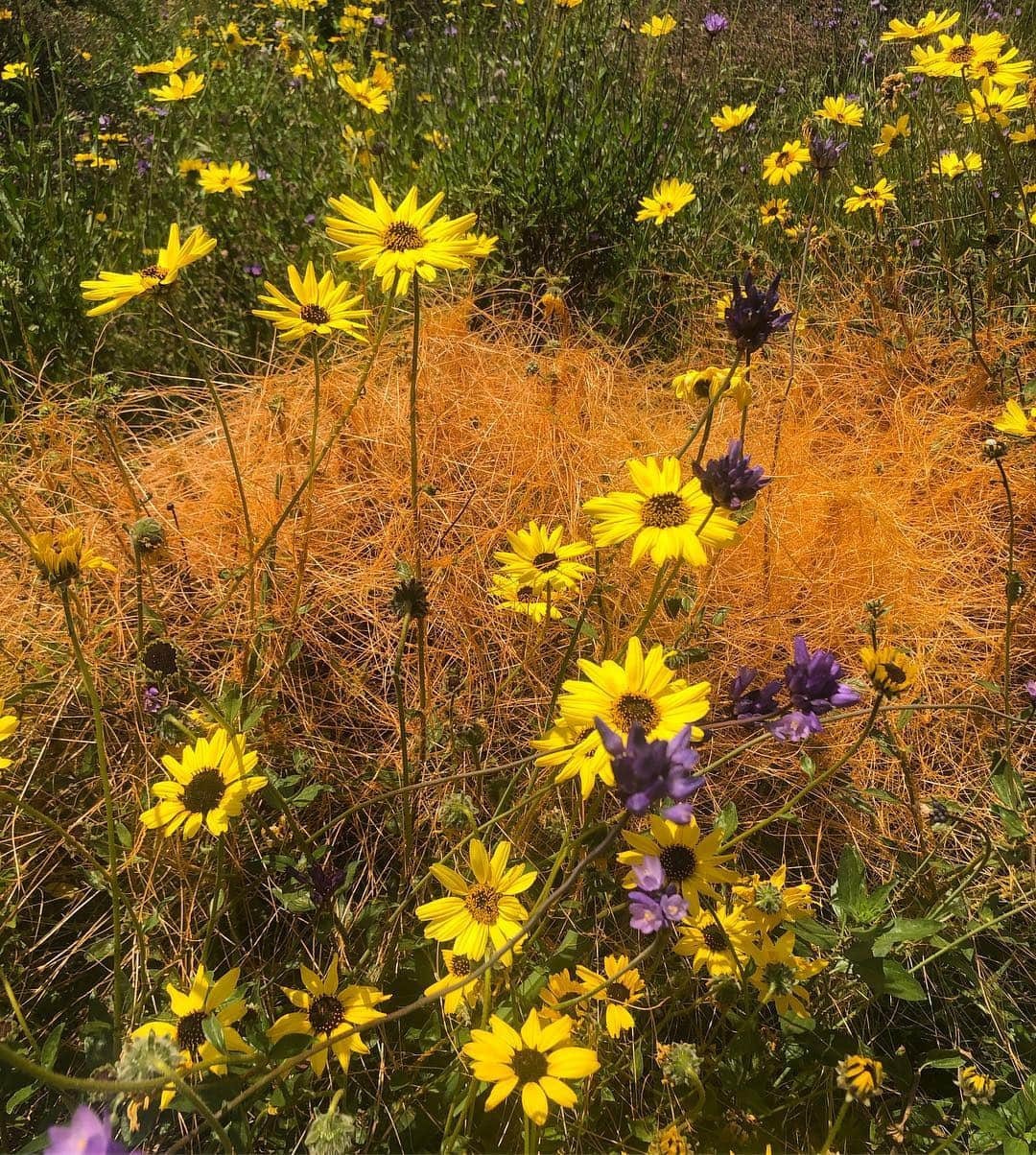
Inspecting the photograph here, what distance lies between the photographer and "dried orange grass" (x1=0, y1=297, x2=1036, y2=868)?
1898 millimetres

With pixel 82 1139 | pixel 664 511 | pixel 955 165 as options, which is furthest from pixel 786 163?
pixel 82 1139

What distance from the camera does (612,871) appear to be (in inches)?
61.9

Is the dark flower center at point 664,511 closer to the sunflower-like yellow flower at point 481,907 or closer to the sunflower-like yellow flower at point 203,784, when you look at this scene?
the sunflower-like yellow flower at point 481,907

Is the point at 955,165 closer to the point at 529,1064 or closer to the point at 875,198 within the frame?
the point at 875,198

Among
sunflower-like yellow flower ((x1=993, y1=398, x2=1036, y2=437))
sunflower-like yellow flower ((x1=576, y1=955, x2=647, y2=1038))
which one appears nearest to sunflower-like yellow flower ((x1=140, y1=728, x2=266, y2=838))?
sunflower-like yellow flower ((x1=576, y1=955, x2=647, y2=1038))

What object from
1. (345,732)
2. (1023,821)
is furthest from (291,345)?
(1023,821)

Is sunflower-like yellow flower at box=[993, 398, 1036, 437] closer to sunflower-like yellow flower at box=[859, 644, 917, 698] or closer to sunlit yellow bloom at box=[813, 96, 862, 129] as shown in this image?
sunflower-like yellow flower at box=[859, 644, 917, 698]

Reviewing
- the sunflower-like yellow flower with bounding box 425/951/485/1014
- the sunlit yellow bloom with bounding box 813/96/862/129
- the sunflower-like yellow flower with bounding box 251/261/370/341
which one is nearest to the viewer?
the sunflower-like yellow flower with bounding box 425/951/485/1014

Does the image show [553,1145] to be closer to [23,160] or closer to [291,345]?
[291,345]

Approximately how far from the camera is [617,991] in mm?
1374

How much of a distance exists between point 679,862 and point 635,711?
283 millimetres

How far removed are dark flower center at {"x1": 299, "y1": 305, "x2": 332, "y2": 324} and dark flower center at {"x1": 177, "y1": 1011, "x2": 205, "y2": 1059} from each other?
1.23m

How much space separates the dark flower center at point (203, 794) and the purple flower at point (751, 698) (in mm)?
777

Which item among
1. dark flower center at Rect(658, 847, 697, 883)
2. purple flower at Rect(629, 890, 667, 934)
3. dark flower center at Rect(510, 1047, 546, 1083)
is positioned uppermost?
purple flower at Rect(629, 890, 667, 934)
